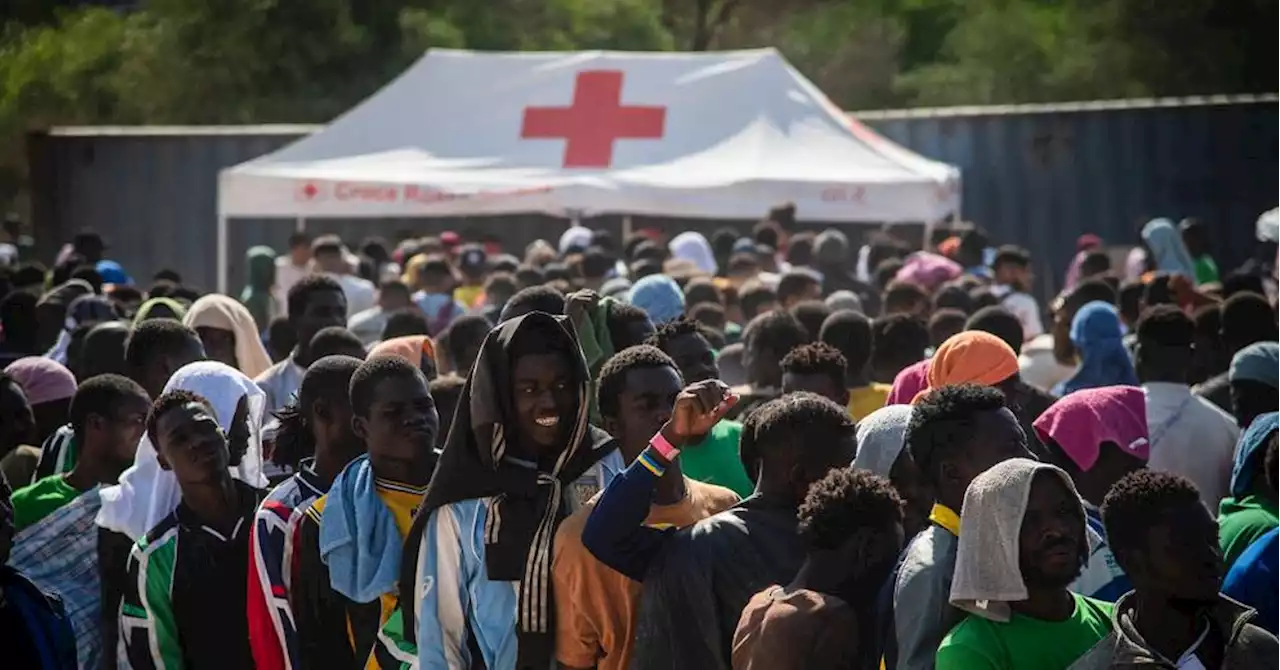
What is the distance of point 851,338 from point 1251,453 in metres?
2.58

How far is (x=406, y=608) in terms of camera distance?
4.89 meters

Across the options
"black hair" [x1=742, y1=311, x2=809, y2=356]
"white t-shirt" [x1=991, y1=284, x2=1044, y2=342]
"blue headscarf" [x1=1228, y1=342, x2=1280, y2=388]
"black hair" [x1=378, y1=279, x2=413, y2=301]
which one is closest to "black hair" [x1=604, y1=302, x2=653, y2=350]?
"black hair" [x1=742, y1=311, x2=809, y2=356]

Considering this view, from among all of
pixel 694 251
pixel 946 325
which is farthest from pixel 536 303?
pixel 694 251

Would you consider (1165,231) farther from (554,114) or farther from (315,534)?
(315,534)

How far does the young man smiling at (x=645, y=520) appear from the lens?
14.8ft

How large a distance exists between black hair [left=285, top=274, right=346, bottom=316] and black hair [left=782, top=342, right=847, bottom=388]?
276 cm

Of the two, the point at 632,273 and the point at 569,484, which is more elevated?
the point at 569,484

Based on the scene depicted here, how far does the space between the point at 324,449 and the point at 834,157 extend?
447 inches

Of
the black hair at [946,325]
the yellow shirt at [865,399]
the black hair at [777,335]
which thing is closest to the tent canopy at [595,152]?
the black hair at [946,325]

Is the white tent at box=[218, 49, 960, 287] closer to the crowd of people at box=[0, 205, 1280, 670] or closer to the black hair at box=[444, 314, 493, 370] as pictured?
the black hair at box=[444, 314, 493, 370]

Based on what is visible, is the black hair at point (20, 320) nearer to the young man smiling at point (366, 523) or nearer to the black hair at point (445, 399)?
the black hair at point (445, 399)

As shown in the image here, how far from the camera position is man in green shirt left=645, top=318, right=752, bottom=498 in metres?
6.01

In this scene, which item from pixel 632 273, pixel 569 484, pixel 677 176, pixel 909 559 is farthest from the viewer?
pixel 677 176

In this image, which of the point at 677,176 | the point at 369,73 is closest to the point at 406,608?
the point at 677,176
